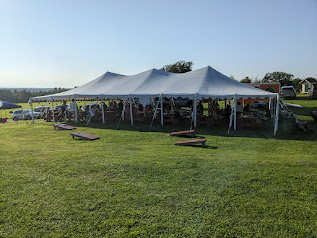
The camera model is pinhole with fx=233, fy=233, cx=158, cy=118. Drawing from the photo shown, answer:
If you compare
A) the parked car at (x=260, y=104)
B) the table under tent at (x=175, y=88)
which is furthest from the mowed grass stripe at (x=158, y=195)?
the parked car at (x=260, y=104)

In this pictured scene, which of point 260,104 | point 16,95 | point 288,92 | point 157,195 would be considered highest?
point 16,95

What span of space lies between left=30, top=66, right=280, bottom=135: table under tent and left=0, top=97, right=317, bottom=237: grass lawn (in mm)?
5757

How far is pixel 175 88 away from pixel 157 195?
33.0 ft

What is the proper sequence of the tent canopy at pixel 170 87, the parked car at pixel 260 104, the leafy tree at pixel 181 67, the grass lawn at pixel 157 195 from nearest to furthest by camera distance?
1. the grass lawn at pixel 157 195
2. the tent canopy at pixel 170 87
3. the parked car at pixel 260 104
4. the leafy tree at pixel 181 67

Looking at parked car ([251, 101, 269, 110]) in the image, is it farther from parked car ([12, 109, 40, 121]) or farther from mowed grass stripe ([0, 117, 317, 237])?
parked car ([12, 109, 40, 121])

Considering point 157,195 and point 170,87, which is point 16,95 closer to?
point 170,87

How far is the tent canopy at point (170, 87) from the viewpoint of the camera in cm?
1210

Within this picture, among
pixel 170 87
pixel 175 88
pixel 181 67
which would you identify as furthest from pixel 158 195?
pixel 181 67

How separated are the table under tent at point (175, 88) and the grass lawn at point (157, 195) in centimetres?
576

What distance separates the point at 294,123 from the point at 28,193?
10839mm

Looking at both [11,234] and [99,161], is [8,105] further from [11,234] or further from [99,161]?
[11,234]

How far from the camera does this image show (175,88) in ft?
44.7

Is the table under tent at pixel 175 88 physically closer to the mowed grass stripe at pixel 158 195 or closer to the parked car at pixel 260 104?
the mowed grass stripe at pixel 158 195

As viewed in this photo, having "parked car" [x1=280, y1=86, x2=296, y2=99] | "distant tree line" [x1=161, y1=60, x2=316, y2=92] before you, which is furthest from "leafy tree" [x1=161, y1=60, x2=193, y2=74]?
"parked car" [x1=280, y1=86, x2=296, y2=99]
